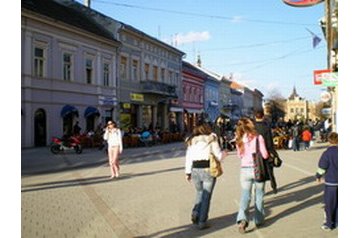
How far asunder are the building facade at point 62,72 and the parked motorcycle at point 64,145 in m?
2.39

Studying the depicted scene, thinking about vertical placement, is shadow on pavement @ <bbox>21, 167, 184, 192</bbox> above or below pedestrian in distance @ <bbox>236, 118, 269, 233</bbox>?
below

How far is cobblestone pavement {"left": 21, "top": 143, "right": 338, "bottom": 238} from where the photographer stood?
6.94m

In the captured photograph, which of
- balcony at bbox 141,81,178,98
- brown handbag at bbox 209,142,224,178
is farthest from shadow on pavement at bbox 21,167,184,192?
balcony at bbox 141,81,178,98

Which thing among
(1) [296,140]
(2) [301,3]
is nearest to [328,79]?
(2) [301,3]

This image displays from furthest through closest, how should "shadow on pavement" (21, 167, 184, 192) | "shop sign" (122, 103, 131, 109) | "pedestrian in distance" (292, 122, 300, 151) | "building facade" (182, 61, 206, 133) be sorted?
"building facade" (182, 61, 206, 133)
"shop sign" (122, 103, 131, 109)
"pedestrian in distance" (292, 122, 300, 151)
"shadow on pavement" (21, 167, 184, 192)

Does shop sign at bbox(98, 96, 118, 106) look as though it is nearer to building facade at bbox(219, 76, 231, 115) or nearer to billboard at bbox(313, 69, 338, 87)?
billboard at bbox(313, 69, 338, 87)

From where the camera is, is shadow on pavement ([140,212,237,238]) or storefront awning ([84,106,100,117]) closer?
shadow on pavement ([140,212,237,238])

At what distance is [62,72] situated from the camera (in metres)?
28.6

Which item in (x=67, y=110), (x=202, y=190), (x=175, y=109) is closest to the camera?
(x=202, y=190)

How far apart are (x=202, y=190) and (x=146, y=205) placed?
1.94 metres

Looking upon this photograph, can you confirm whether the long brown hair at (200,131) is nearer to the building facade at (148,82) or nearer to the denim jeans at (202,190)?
the denim jeans at (202,190)

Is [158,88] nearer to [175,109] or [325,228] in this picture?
[175,109]
